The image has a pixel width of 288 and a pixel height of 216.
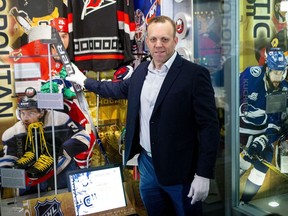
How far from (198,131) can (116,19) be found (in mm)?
1674

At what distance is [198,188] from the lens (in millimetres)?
2098

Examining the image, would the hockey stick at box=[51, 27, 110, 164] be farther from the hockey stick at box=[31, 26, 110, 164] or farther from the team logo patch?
the team logo patch

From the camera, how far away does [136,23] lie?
361 centimetres

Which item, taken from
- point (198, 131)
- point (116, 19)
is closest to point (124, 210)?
point (198, 131)

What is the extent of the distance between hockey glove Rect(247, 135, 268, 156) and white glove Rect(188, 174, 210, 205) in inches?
39.1

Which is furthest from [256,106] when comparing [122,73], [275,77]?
[122,73]

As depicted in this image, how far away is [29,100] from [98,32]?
0.86m

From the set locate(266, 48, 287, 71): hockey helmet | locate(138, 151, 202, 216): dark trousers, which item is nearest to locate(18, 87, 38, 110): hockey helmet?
locate(138, 151, 202, 216): dark trousers

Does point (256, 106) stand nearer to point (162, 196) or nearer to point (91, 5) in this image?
point (162, 196)

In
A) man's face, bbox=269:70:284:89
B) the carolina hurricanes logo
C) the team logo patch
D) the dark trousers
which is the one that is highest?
the carolina hurricanes logo

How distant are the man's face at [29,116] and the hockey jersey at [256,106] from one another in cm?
171

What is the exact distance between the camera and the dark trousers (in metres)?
2.21

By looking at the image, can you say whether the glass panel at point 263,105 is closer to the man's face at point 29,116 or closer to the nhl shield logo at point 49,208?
the nhl shield logo at point 49,208

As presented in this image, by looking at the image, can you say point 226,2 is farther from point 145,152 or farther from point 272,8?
point 145,152
